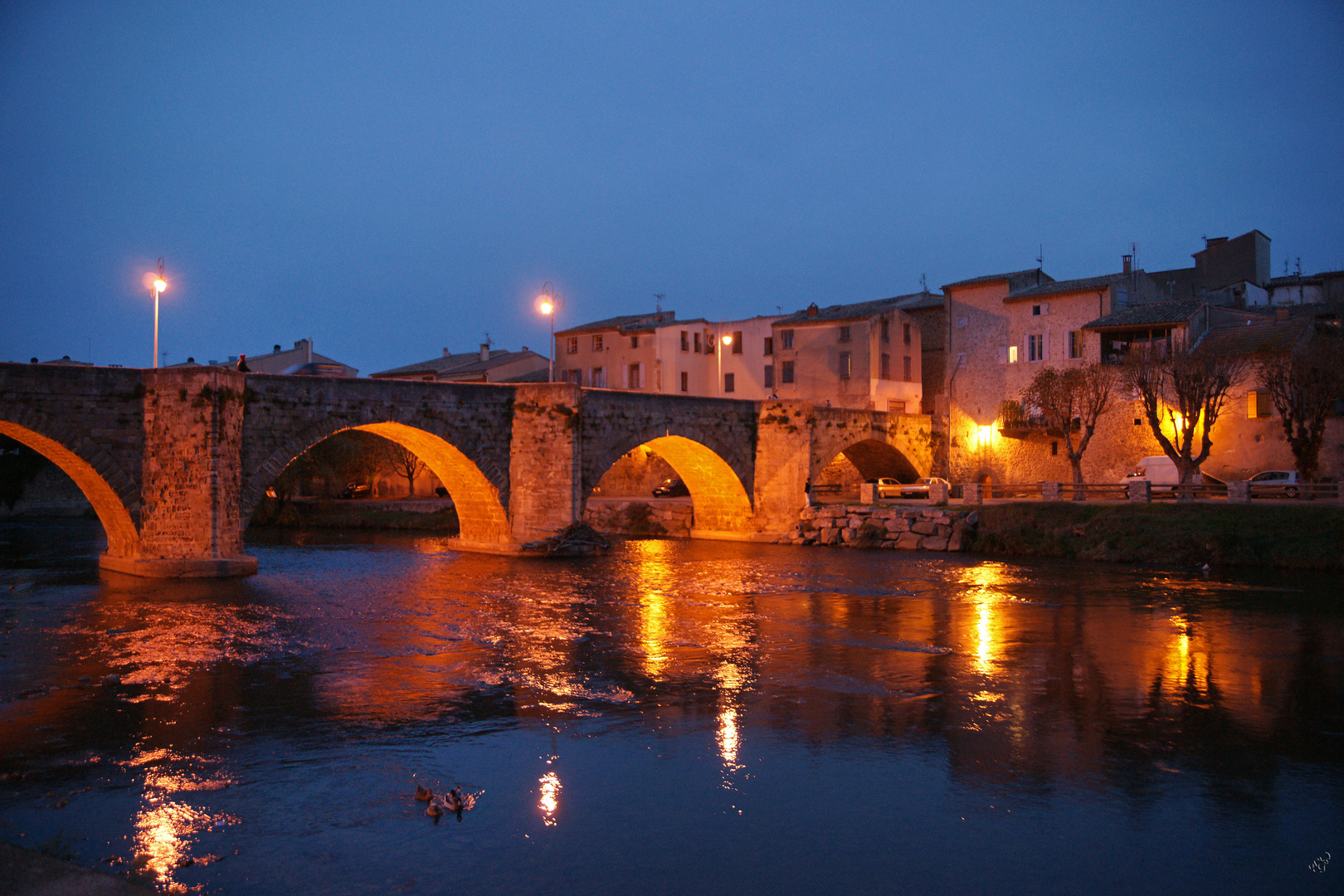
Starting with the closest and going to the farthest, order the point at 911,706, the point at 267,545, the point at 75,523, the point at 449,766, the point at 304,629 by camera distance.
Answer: the point at 449,766, the point at 911,706, the point at 304,629, the point at 267,545, the point at 75,523

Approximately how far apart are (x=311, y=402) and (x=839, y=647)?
16163mm

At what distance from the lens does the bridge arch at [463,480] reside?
1143 inches

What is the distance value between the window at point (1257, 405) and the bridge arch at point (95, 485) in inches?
1515

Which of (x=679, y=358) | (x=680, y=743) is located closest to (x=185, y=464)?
(x=680, y=743)

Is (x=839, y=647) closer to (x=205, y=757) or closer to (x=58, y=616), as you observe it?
(x=205, y=757)

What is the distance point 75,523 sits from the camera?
4662 cm

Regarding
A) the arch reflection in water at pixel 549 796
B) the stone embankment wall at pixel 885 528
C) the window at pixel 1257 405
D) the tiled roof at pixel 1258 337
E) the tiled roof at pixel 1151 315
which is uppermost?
the tiled roof at pixel 1151 315

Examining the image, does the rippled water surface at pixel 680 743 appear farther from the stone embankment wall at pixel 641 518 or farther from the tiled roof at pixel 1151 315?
the tiled roof at pixel 1151 315

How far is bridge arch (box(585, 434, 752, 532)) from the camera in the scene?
3688 centimetres

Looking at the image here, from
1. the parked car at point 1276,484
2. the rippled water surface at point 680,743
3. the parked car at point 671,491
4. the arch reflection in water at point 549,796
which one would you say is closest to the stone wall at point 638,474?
the parked car at point 671,491

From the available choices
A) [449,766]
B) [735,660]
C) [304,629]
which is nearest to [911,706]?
[735,660]

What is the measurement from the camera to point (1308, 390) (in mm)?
33875

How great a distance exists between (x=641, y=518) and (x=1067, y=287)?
2295 cm

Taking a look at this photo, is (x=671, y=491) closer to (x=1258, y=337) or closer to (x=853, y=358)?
(x=853, y=358)
